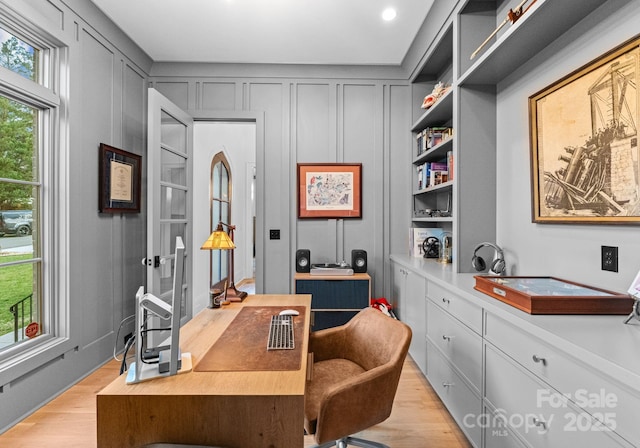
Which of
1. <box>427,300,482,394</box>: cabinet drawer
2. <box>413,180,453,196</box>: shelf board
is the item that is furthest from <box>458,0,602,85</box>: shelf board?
<box>427,300,482,394</box>: cabinet drawer

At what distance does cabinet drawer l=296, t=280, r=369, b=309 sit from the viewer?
3186mm

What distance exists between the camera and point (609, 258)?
1.46 metres

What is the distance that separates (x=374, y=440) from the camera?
6.24 feet

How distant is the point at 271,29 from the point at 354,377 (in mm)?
2779

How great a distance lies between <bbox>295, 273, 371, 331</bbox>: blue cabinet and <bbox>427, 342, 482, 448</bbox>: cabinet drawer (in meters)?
0.89

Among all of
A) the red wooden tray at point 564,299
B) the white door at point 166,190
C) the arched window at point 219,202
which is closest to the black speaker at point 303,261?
the white door at point 166,190

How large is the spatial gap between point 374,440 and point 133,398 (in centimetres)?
138

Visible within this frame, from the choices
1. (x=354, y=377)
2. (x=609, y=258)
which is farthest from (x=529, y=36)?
(x=354, y=377)

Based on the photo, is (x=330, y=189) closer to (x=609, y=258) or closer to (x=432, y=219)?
(x=432, y=219)

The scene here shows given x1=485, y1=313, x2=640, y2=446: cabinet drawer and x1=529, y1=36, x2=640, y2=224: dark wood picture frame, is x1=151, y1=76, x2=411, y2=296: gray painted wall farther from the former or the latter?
x1=485, y1=313, x2=640, y2=446: cabinet drawer

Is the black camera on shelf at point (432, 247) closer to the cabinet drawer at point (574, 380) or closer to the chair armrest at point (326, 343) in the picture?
the chair armrest at point (326, 343)

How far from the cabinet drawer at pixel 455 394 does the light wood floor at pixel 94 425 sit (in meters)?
0.11

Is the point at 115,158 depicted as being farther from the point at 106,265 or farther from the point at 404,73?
the point at 404,73

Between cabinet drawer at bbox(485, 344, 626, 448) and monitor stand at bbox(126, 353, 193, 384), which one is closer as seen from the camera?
cabinet drawer at bbox(485, 344, 626, 448)
